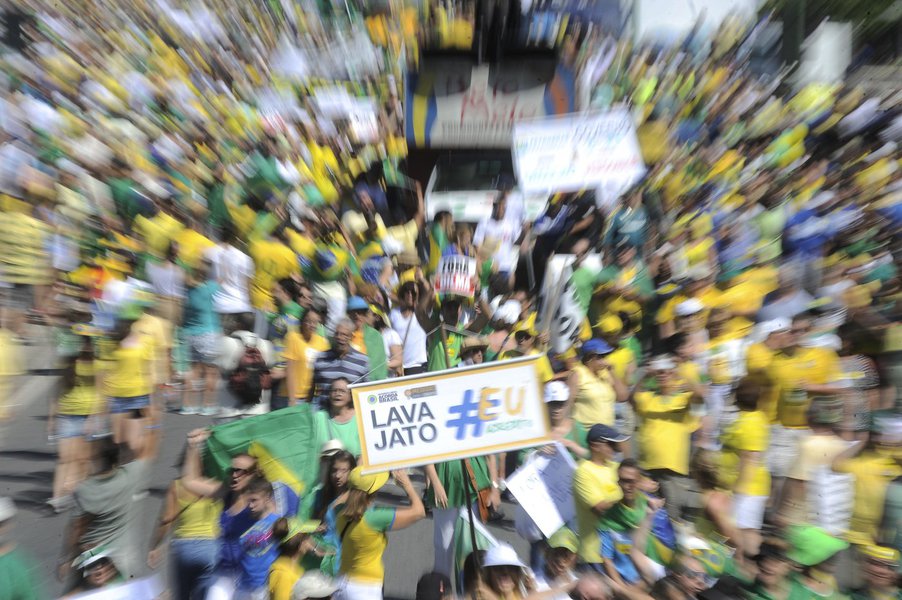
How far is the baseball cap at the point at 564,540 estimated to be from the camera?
4426 mm

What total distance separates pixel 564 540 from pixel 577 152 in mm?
3058

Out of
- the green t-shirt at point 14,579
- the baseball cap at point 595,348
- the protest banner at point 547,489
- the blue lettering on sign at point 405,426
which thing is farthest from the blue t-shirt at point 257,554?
the baseball cap at point 595,348

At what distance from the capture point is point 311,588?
383 centimetres

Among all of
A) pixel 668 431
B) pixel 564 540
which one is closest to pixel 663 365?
pixel 668 431

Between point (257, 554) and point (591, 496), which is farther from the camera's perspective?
point (591, 496)

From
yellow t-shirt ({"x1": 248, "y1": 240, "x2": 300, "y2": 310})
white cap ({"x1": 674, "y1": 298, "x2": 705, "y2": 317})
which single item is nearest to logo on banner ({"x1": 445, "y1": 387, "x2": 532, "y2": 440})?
white cap ({"x1": 674, "y1": 298, "x2": 705, "y2": 317})

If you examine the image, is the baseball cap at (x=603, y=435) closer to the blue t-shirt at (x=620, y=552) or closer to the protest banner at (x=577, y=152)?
the blue t-shirt at (x=620, y=552)

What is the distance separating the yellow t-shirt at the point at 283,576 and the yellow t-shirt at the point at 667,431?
2557 mm

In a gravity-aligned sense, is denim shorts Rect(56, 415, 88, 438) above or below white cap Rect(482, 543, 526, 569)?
above

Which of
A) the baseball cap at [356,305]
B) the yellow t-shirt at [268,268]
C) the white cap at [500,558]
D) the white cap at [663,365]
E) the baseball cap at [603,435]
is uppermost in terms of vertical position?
the yellow t-shirt at [268,268]

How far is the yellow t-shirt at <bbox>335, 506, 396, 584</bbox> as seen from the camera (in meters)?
4.26

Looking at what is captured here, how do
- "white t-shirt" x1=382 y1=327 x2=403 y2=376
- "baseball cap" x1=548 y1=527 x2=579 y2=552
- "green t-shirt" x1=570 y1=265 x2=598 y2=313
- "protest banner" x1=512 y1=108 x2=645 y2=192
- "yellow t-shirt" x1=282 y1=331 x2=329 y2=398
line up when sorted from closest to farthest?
"baseball cap" x1=548 y1=527 x2=579 y2=552
"protest banner" x1=512 y1=108 x2=645 y2=192
"yellow t-shirt" x1=282 y1=331 x2=329 y2=398
"white t-shirt" x1=382 y1=327 x2=403 y2=376
"green t-shirt" x1=570 y1=265 x2=598 y2=313

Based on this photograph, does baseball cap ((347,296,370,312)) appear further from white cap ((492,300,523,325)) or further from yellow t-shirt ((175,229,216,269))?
yellow t-shirt ((175,229,216,269))

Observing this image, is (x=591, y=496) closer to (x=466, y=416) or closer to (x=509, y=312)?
(x=466, y=416)
